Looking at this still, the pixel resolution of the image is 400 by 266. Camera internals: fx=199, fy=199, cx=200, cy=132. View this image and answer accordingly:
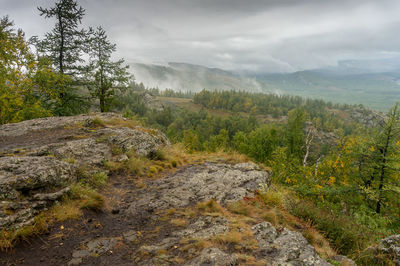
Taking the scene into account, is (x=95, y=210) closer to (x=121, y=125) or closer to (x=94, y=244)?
(x=94, y=244)

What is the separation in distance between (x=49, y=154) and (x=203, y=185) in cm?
628

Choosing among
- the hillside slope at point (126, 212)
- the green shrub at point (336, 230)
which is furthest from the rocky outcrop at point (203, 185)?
the green shrub at point (336, 230)

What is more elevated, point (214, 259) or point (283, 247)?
point (214, 259)

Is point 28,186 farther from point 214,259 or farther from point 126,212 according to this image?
point 214,259

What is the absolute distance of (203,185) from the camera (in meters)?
8.61

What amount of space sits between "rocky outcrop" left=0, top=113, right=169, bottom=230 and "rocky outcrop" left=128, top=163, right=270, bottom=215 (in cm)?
247

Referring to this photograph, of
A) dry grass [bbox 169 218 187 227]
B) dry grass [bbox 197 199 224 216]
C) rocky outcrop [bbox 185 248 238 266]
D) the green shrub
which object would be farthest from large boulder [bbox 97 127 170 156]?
the green shrub

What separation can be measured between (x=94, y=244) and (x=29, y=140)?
7.68 m

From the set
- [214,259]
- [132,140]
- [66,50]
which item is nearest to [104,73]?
[66,50]

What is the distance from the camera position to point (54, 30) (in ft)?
61.9

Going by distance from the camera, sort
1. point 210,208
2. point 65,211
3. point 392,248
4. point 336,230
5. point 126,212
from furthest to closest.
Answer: point 210,208 → point 336,230 → point 126,212 → point 65,211 → point 392,248

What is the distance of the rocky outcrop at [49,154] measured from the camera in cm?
506

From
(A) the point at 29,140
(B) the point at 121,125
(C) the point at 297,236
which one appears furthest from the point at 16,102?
(C) the point at 297,236

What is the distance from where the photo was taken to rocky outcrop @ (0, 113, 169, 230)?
5.06 m
